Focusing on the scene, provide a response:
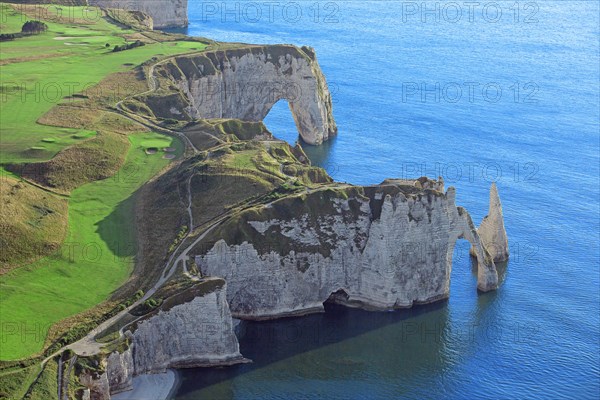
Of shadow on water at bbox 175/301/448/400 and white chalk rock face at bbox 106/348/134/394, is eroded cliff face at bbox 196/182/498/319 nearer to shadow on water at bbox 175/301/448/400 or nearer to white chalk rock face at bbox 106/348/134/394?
shadow on water at bbox 175/301/448/400

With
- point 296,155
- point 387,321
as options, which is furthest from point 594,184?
point 387,321

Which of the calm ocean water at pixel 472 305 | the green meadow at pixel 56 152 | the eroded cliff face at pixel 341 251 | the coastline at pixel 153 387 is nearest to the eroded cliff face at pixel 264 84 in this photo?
the calm ocean water at pixel 472 305

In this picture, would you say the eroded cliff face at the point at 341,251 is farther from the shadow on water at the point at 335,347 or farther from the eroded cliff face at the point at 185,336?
the eroded cliff face at the point at 185,336

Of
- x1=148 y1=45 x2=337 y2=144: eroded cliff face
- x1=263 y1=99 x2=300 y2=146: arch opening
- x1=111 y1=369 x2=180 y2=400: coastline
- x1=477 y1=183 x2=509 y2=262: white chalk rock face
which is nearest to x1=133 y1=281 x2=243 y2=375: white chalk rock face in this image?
x1=111 y1=369 x2=180 y2=400: coastline

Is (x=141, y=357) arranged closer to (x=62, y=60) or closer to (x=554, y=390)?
(x=554, y=390)

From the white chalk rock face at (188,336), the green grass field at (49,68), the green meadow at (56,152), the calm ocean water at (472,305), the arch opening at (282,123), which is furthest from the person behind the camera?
the arch opening at (282,123)

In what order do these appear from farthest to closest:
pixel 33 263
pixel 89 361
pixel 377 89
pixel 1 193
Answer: pixel 377 89 < pixel 1 193 < pixel 33 263 < pixel 89 361
